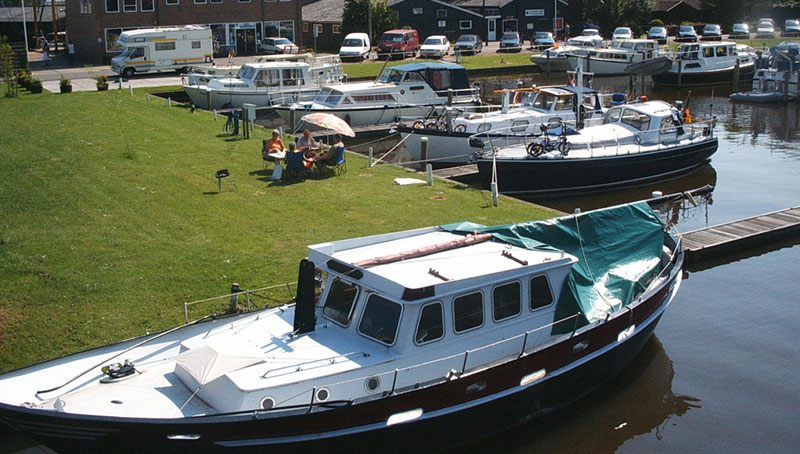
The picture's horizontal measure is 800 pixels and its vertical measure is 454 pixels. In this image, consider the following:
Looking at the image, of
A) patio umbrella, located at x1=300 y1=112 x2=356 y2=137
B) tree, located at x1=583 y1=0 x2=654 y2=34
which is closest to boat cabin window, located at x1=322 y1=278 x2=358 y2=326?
patio umbrella, located at x1=300 y1=112 x2=356 y2=137

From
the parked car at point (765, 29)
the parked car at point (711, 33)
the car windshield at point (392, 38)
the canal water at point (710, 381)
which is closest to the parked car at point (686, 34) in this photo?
the parked car at point (711, 33)

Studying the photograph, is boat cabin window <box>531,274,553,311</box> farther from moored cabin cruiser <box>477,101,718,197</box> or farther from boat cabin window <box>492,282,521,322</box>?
moored cabin cruiser <box>477,101,718,197</box>

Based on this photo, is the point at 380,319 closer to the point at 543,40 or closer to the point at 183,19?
the point at 183,19

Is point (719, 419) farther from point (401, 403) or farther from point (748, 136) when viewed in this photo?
point (748, 136)

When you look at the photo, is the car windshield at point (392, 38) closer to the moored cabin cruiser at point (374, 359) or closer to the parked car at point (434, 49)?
the parked car at point (434, 49)

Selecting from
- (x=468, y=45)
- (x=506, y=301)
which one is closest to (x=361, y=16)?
(x=468, y=45)

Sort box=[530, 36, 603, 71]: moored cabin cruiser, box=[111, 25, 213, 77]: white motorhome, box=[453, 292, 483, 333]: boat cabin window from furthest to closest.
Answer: box=[530, 36, 603, 71]: moored cabin cruiser, box=[111, 25, 213, 77]: white motorhome, box=[453, 292, 483, 333]: boat cabin window

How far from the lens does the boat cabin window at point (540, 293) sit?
12625mm

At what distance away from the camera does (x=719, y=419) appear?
43.4 feet

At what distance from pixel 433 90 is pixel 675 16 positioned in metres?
54.3

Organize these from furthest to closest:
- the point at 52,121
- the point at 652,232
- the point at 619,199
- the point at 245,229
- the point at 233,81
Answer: the point at 233,81, the point at 52,121, the point at 619,199, the point at 245,229, the point at 652,232

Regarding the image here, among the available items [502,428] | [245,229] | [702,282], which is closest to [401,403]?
[502,428]

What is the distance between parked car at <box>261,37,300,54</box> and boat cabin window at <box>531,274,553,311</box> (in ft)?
159

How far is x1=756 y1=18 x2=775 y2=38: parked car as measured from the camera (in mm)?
76625
